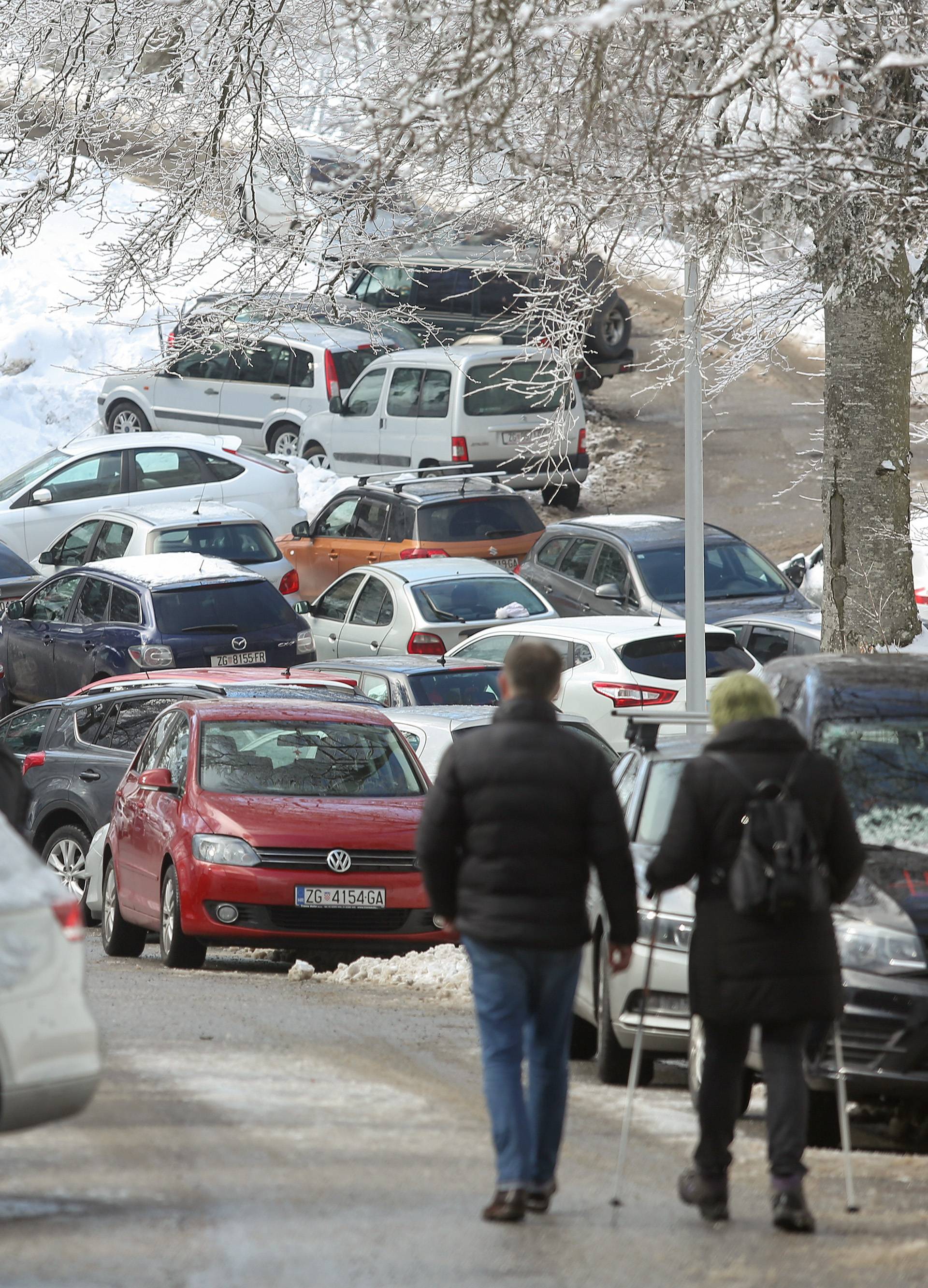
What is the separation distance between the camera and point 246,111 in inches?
477

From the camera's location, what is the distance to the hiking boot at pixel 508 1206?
5156 mm

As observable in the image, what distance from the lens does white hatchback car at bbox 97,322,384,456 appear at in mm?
26984

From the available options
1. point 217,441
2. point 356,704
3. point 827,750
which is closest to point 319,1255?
point 827,750

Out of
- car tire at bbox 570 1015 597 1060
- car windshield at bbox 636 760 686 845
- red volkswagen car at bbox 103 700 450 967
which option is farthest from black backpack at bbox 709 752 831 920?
red volkswagen car at bbox 103 700 450 967

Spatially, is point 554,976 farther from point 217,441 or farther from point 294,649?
point 217,441

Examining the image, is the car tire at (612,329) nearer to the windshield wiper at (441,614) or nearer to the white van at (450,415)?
the white van at (450,415)

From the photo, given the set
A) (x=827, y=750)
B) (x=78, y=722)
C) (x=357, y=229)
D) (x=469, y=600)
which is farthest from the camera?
(x=469, y=600)

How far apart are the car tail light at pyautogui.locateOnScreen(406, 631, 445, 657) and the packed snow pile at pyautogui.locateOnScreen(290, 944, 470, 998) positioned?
23.4 feet

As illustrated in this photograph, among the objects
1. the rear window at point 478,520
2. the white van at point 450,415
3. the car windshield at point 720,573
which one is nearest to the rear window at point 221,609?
the rear window at point 478,520

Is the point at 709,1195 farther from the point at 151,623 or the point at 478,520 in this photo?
the point at 478,520

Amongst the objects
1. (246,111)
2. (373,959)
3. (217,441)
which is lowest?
(373,959)

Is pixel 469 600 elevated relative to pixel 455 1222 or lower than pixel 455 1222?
elevated

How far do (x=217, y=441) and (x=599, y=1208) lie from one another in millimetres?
19112

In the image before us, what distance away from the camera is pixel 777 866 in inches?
202
